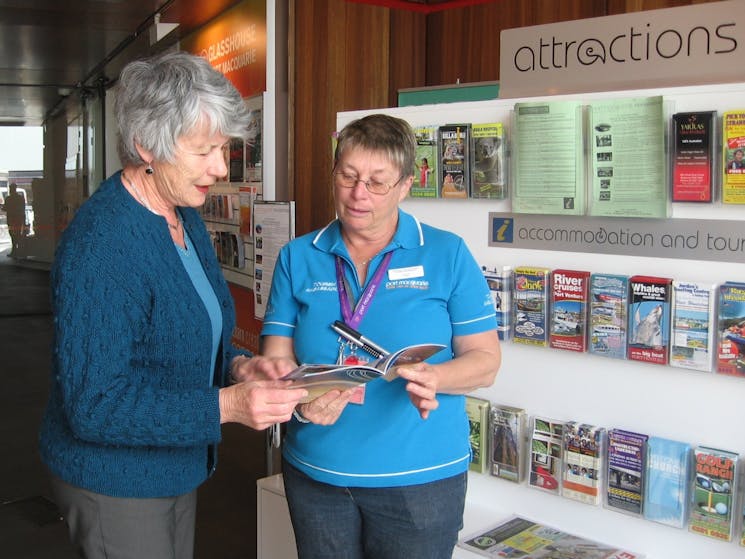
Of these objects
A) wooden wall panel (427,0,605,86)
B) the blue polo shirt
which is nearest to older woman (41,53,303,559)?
the blue polo shirt

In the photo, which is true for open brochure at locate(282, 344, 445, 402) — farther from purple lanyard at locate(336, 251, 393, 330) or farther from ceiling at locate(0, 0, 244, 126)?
ceiling at locate(0, 0, 244, 126)

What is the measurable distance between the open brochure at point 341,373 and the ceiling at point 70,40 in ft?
11.5

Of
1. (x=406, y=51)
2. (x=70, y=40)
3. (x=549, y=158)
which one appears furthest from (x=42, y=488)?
(x=70, y=40)

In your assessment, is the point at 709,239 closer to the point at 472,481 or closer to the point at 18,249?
the point at 472,481

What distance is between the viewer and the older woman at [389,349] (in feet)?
6.30

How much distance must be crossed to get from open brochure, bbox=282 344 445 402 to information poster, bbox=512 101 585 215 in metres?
A: 0.98

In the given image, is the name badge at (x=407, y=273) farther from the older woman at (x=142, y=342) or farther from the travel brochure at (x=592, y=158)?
the travel brochure at (x=592, y=158)

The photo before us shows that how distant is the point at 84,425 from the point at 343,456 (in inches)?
24.9

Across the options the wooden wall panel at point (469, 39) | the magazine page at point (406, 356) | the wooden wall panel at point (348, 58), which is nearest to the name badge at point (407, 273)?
the magazine page at point (406, 356)

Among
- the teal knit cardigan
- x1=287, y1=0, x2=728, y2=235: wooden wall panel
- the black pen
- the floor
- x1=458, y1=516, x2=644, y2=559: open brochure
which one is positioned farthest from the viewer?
x1=287, y1=0, x2=728, y2=235: wooden wall panel

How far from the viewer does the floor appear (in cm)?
411

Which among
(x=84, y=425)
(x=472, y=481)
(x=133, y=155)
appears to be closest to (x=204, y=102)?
(x=133, y=155)

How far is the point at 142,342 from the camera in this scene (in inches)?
63.9

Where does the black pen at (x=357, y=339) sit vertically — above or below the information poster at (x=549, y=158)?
below
